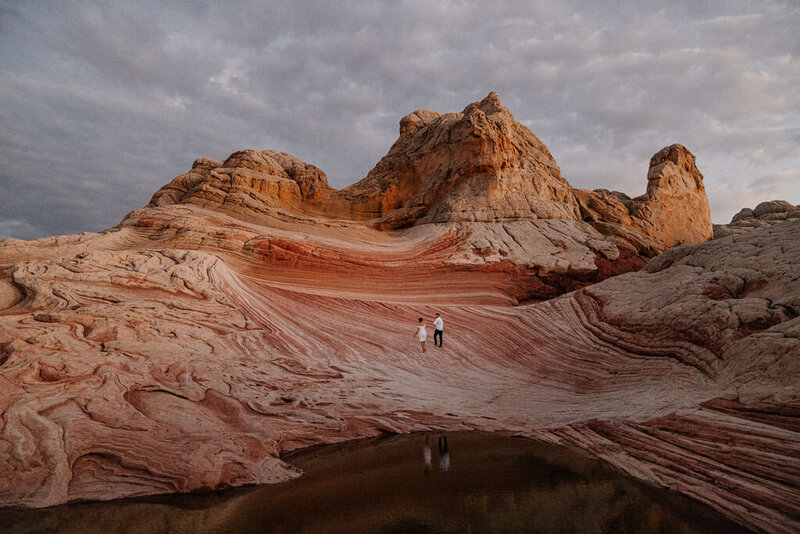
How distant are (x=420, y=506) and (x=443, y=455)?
2167mm

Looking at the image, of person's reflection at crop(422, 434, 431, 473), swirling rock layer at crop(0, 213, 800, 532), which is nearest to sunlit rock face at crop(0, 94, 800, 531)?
swirling rock layer at crop(0, 213, 800, 532)

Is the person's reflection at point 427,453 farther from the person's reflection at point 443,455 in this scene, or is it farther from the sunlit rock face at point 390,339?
the sunlit rock face at point 390,339

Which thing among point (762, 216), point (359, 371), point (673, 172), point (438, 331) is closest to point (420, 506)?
point (359, 371)

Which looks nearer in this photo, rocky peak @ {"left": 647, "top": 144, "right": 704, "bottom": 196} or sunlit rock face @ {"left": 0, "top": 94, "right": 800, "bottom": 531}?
sunlit rock face @ {"left": 0, "top": 94, "right": 800, "bottom": 531}

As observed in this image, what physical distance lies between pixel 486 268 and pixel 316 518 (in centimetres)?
1703

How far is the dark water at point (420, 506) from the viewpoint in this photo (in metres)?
5.48

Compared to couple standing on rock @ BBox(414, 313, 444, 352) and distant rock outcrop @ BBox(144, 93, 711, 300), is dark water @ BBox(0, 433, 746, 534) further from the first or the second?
distant rock outcrop @ BBox(144, 93, 711, 300)

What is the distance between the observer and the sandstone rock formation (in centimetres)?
3178

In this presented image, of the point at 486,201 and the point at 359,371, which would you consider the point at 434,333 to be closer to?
the point at 359,371

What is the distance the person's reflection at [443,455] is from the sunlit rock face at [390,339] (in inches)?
34.3

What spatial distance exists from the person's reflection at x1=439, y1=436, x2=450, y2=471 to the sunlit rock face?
0.87 m

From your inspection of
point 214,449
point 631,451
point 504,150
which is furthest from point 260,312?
point 504,150

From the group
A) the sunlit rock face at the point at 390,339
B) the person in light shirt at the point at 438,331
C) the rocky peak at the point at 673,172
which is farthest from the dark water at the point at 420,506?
the rocky peak at the point at 673,172

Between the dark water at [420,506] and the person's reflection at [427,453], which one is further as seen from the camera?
the person's reflection at [427,453]
